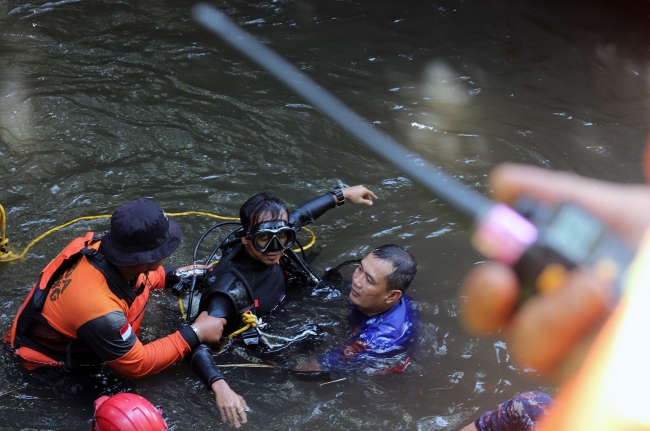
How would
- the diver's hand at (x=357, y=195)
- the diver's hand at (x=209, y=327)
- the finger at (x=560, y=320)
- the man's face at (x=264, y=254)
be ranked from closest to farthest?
1. the finger at (x=560, y=320)
2. the diver's hand at (x=209, y=327)
3. the man's face at (x=264, y=254)
4. the diver's hand at (x=357, y=195)

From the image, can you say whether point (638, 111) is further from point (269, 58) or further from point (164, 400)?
point (164, 400)

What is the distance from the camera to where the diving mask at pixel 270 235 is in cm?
453

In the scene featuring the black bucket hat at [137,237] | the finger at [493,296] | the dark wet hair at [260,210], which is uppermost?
the finger at [493,296]

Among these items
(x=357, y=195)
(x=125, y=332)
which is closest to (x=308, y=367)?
(x=125, y=332)

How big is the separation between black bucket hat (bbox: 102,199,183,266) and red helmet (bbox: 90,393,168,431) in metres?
0.82

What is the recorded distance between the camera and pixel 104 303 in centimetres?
373

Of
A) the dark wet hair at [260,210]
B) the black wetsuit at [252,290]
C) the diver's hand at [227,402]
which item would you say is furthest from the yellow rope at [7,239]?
the diver's hand at [227,402]

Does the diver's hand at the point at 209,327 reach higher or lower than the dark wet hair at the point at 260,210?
lower

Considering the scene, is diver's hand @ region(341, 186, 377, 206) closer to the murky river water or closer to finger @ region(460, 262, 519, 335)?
the murky river water

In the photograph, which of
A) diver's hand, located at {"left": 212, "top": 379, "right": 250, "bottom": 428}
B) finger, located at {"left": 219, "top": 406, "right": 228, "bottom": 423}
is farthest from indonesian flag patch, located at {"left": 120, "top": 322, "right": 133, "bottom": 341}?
finger, located at {"left": 219, "top": 406, "right": 228, "bottom": 423}

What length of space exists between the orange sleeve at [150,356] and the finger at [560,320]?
358 centimetres

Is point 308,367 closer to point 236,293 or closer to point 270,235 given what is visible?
point 236,293

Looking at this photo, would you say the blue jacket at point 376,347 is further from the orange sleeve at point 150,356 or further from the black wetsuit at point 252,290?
the orange sleeve at point 150,356

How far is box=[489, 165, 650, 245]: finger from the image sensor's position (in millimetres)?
A: 760
